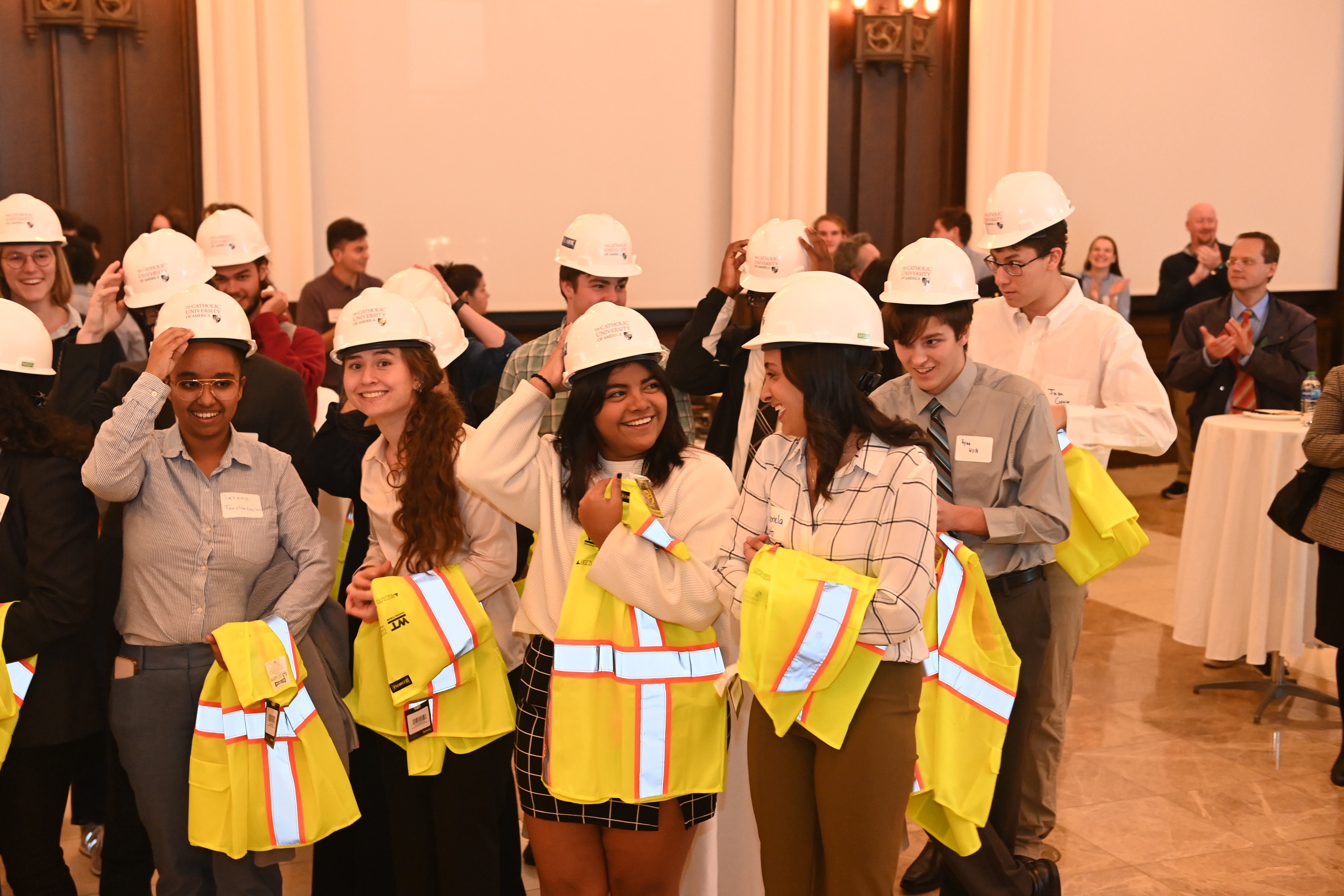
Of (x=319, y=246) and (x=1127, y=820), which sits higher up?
(x=319, y=246)

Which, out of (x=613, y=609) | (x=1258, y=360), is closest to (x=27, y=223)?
(x=613, y=609)

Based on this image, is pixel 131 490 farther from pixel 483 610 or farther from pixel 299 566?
pixel 483 610

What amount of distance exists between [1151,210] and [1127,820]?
799cm

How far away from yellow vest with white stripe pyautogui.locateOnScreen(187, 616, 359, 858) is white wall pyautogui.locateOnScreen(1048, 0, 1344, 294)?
902 centimetres

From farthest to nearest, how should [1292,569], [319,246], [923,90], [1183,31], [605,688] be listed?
[1183,31], [923,90], [319,246], [1292,569], [605,688]

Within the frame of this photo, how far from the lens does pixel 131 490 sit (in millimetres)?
2693

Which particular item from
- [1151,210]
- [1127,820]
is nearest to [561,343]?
[1127,820]

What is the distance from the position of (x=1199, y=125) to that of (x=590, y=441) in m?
10.1

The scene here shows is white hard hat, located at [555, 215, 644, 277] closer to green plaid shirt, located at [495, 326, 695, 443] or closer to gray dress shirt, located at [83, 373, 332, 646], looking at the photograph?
green plaid shirt, located at [495, 326, 695, 443]

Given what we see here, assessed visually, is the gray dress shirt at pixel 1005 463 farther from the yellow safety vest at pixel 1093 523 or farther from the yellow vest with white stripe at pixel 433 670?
the yellow vest with white stripe at pixel 433 670

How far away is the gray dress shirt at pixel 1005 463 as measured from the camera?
9.74 feet

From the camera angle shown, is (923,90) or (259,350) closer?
(259,350)

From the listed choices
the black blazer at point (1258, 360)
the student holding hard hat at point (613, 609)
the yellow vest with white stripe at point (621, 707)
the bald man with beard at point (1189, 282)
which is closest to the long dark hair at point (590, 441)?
the student holding hard hat at point (613, 609)

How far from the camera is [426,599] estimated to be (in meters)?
2.77
